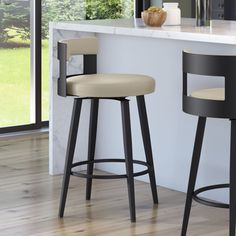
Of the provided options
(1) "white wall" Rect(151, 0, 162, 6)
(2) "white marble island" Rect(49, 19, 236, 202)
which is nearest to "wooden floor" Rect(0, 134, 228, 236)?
(2) "white marble island" Rect(49, 19, 236, 202)

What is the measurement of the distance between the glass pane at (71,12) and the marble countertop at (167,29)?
4.88 ft

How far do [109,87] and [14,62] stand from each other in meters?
2.36

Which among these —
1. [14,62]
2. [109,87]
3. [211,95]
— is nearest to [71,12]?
→ [14,62]

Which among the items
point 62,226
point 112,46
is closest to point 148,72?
point 112,46

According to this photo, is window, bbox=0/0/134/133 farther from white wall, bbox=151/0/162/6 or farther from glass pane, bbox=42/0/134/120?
white wall, bbox=151/0/162/6

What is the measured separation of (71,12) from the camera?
6.67 meters

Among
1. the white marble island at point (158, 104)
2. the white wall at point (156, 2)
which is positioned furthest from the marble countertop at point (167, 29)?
the white wall at point (156, 2)

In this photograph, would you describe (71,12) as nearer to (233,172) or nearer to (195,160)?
(195,160)

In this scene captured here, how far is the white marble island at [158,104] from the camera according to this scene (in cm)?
445

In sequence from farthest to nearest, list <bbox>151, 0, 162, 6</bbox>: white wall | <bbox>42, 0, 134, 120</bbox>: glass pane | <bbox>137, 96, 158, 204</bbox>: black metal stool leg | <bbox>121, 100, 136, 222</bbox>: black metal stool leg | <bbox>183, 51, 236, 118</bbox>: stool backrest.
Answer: <bbox>151, 0, 162, 6</bbox>: white wall
<bbox>42, 0, 134, 120</bbox>: glass pane
<bbox>137, 96, 158, 204</bbox>: black metal stool leg
<bbox>121, 100, 136, 222</bbox>: black metal stool leg
<bbox>183, 51, 236, 118</bbox>: stool backrest

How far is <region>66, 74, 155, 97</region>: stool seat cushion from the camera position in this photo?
13.4ft

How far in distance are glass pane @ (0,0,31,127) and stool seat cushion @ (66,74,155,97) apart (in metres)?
2.11

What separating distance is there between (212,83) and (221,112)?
937 millimetres

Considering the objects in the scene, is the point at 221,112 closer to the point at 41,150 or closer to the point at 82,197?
the point at 82,197
